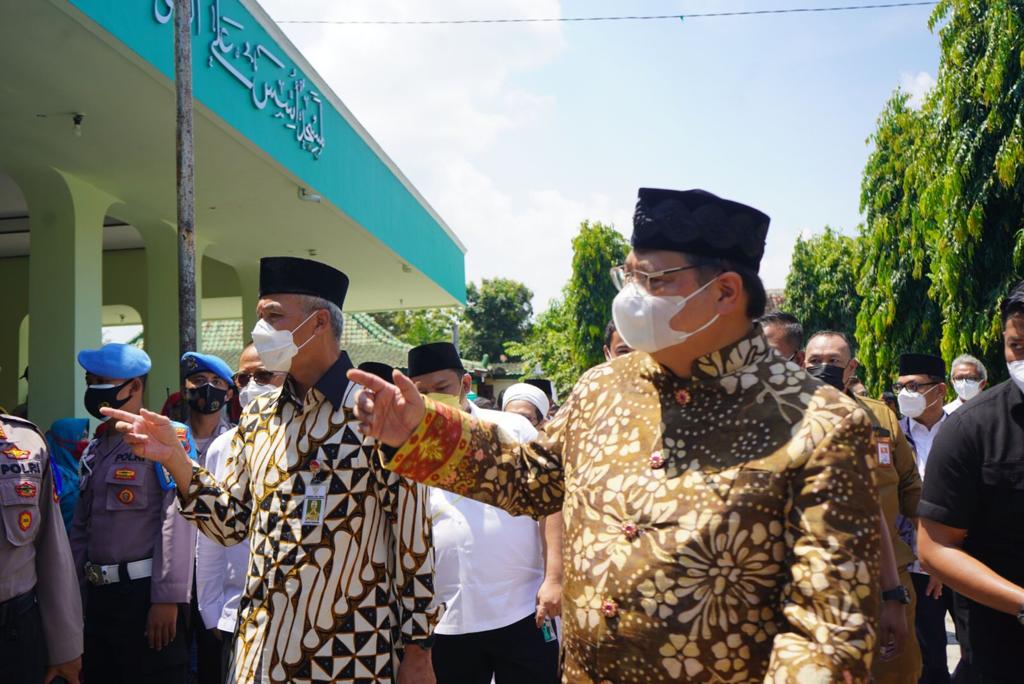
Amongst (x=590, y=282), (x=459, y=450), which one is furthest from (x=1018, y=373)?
(x=590, y=282)

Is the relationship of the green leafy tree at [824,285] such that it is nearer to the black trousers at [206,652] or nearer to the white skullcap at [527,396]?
the white skullcap at [527,396]

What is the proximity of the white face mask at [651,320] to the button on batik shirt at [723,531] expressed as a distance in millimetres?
93

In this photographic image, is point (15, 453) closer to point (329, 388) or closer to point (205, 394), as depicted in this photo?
point (329, 388)

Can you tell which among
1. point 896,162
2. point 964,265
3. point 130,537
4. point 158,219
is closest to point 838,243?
point 896,162

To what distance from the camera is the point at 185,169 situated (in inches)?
268

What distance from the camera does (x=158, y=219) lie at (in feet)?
38.4

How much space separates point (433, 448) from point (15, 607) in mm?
2272

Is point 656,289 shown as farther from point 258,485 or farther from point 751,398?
point 258,485

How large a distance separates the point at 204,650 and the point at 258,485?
7.73 ft

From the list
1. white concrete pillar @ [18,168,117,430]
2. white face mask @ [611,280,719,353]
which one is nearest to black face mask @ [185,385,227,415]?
white face mask @ [611,280,719,353]

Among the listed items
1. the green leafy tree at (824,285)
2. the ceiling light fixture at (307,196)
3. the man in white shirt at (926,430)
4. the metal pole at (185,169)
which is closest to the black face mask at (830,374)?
the man in white shirt at (926,430)

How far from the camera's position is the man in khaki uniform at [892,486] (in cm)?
347

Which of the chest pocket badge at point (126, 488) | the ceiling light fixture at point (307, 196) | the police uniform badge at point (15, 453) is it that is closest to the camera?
the police uniform badge at point (15, 453)

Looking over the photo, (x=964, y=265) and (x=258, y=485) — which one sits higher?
(x=964, y=265)
